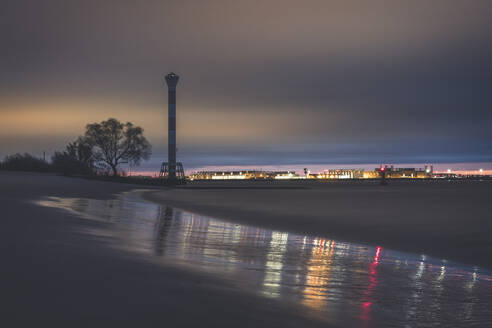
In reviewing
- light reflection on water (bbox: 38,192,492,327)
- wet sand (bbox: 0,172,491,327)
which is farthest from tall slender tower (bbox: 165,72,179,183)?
light reflection on water (bbox: 38,192,492,327)

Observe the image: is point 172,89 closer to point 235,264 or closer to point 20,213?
point 20,213

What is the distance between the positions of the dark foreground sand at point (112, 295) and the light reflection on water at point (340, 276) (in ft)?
2.13

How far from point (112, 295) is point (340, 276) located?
14.6 feet

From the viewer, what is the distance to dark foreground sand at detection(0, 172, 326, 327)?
4840 mm

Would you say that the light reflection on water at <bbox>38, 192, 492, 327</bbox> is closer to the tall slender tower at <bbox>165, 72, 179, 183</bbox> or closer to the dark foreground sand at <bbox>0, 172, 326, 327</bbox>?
the dark foreground sand at <bbox>0, 172, 326, 327</bbox>

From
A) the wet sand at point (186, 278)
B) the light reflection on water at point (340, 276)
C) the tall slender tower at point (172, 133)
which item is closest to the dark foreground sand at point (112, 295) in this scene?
the wet sand at point (186, 278)

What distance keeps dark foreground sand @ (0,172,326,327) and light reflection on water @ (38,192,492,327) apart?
65 centimetres

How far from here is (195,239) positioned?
13289mm

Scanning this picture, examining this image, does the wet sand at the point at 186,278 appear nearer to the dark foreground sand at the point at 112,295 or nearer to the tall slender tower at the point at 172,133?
the dark foreground sand at the point at 112,295

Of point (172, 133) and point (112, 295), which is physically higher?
point (172, 133)

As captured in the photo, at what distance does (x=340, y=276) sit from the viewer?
27.6 ft

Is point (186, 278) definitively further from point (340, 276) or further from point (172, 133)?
point (172, 133)

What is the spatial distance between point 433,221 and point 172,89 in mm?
74992

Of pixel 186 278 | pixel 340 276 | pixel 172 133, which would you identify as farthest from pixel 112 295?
pixel 172 133
